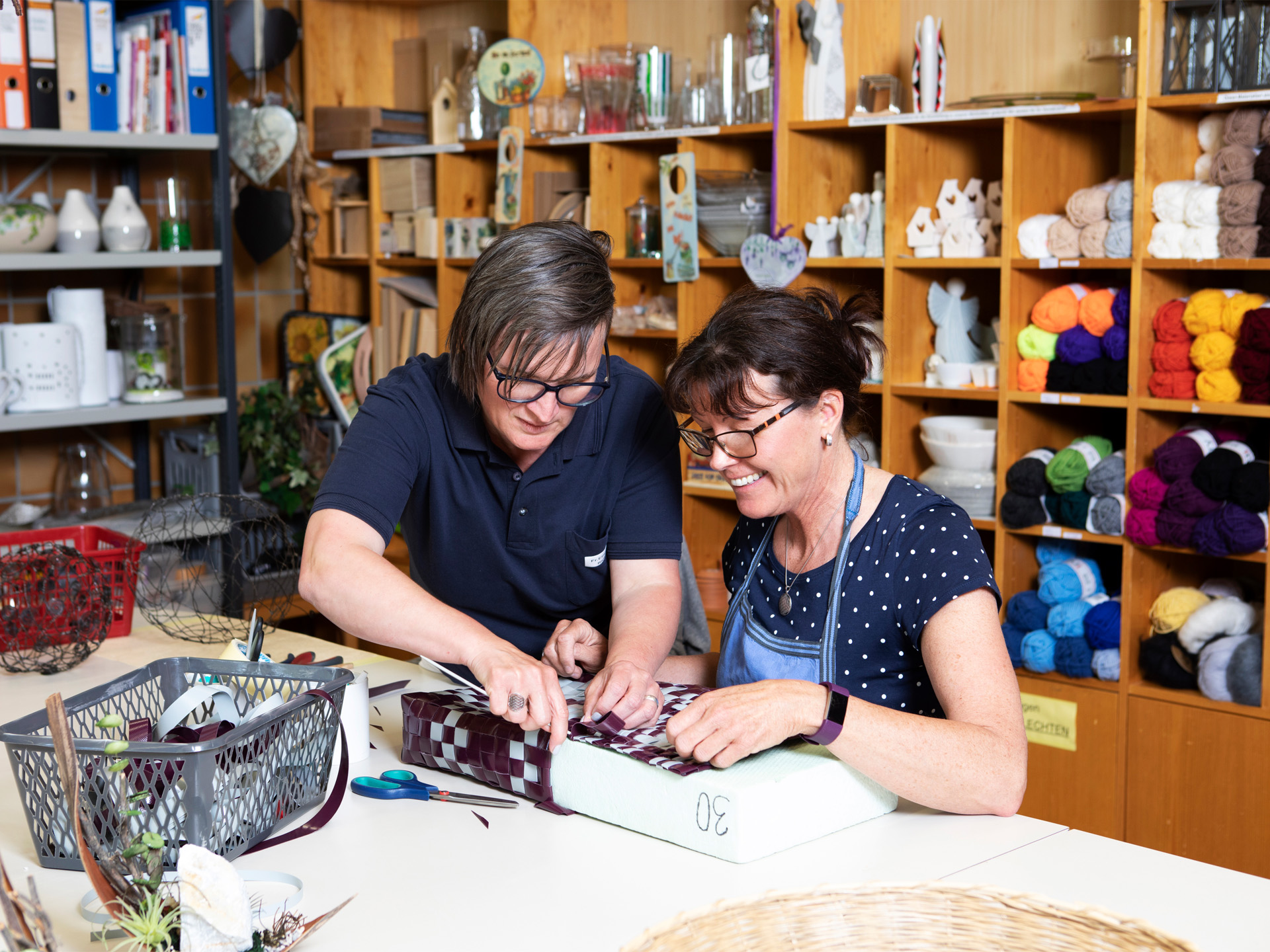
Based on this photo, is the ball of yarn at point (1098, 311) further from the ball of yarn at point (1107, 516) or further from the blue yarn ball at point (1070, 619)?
the blue yarn ball at point (1070, 619)

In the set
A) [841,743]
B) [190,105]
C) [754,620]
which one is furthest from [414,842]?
[190,105]

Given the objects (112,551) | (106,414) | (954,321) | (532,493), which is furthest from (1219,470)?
(106,414)

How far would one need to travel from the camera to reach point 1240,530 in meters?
2.60

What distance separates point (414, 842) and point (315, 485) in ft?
8.97

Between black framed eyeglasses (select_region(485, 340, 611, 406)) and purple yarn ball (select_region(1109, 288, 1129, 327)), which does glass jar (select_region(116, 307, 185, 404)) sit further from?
purple yarn ball (select_region(1109, 288, 1129, 327))

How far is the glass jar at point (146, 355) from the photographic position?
3469 mm

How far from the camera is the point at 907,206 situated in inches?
122

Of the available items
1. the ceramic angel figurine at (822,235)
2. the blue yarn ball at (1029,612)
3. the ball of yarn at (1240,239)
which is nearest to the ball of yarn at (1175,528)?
the blue yarn ball at (1029,612)

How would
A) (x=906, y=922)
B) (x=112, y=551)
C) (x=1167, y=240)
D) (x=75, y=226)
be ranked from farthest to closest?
(x=75, y=226)
(x=1167, y=240)
(x=112, y=551)
(x=906, y=922)

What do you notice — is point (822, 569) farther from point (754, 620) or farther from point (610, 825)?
point (610, 825)

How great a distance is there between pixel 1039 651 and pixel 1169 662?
278 millimetres

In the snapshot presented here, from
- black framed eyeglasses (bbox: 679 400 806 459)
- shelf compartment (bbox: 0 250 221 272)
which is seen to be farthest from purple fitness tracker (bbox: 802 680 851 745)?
shelf compartment (bbox: 0 250 221 272)

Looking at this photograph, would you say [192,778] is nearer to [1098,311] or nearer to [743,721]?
Answer: [743,721]

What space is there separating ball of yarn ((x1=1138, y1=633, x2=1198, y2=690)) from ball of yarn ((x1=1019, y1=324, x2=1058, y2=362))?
67 cm
